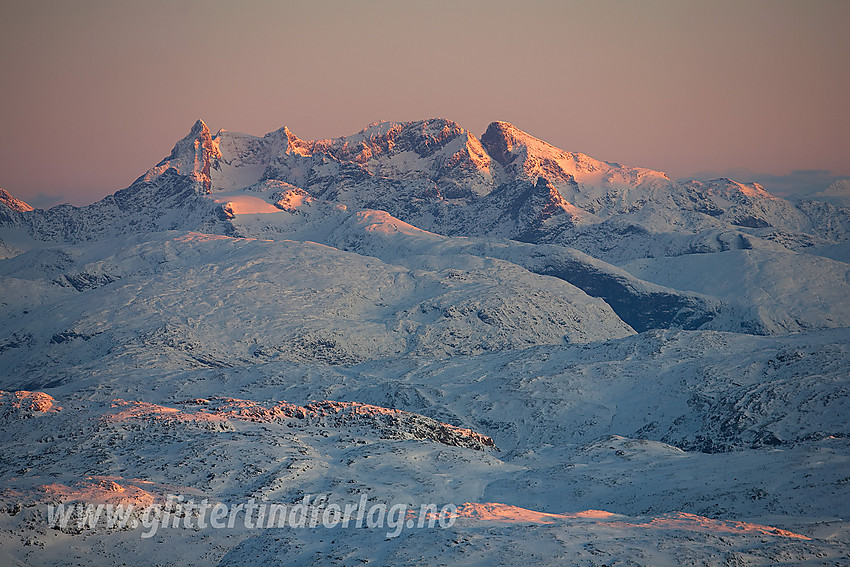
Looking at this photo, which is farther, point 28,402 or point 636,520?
point 28,402

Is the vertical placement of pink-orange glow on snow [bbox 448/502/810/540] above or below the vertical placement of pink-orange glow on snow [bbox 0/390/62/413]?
below

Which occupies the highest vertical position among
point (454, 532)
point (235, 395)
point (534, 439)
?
point (454, 532)

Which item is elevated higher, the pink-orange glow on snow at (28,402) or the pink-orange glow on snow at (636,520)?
the pink-orange glow on snow at (28,402)

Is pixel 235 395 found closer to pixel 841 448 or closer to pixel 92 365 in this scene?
pixel 92 365

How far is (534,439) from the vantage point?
108125 millimetres

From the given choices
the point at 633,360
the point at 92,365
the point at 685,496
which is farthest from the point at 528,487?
the point at 92,365

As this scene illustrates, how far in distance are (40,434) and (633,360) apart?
91.1 meters

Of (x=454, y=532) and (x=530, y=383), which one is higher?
(x=454, y=532)

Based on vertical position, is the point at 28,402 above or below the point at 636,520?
above

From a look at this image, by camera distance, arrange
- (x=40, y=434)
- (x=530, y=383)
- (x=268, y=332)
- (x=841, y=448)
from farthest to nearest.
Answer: (x=268, y=332) < (x=530, y=383) < (x=40, y=434) < (x=841, y=448)

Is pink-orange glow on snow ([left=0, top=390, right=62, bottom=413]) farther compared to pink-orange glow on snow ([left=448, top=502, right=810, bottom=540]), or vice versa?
pink-orange glow on snow ([left=0, top=390, right=62, bottom=413])

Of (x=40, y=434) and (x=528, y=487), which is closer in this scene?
(x=528, y=487)

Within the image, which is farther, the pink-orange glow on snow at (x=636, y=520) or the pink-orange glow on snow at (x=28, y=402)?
the pink-orange glow on snow at (x=28, y=402)

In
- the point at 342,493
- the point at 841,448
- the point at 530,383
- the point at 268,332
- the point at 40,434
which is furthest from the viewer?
the point at 268,332
